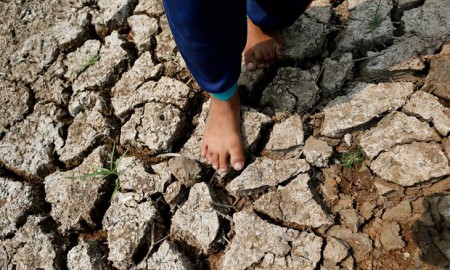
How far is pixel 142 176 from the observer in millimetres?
1610

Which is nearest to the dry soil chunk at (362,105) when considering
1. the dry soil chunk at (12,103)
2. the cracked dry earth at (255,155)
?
the cracked dry earth at (255,155)

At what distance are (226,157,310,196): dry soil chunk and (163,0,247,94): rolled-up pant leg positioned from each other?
32 centimetres

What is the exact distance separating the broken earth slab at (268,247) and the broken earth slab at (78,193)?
0.53 m

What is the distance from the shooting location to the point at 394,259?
1303 millimetres

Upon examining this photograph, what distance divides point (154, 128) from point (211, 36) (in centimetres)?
60

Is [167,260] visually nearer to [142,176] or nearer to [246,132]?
[142,176]

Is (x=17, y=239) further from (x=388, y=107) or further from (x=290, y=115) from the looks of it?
(x=388, y=107)

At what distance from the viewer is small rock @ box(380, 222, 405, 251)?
4.31 ft

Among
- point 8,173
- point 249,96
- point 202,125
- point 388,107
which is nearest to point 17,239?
point 8,173


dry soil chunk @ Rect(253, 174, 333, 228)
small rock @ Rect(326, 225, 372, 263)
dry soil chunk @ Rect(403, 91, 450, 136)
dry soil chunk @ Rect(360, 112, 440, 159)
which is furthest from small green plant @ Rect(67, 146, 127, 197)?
A: dry soil chunk @ Rect(403, 91, 450, 136)

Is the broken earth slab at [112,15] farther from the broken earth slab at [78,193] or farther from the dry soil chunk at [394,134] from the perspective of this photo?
the dry soil chunk at [394,134]

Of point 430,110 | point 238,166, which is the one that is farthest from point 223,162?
point 430,110

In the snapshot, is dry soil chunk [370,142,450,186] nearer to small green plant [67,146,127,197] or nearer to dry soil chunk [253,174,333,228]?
dry soil chunk [253,174,333,228]

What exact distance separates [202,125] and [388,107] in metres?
0.69
